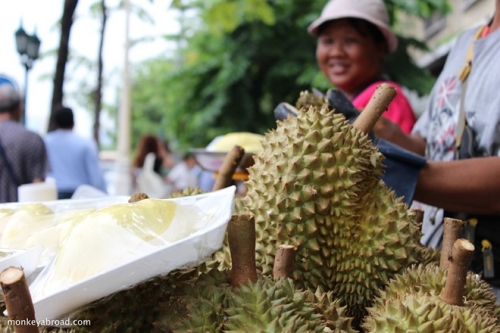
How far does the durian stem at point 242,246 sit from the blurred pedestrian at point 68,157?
4.08 meters

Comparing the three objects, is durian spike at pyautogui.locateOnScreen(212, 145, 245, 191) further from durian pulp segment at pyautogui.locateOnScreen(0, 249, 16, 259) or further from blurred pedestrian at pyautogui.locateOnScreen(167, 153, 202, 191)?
blurred pedestrian at pyautogui.locateOnScreen(167, 153, 202, 191)

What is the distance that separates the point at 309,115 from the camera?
4.46 feet

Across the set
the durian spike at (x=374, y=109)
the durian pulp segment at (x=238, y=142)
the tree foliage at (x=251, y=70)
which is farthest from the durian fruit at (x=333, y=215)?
the tree foliage at (x=251, y=70)

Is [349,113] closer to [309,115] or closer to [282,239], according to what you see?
[309,115]

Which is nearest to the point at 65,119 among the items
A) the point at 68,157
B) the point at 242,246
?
the point at 68,157

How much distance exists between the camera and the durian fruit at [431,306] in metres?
0.93

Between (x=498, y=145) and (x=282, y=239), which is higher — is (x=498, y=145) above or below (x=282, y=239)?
above

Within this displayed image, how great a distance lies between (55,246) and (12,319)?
1.13 feet

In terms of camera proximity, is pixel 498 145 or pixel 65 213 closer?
pixel 65 213

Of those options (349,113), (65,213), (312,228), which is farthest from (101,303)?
(349,113)

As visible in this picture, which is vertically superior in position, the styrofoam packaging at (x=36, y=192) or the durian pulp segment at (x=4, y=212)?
the durian pulp segment at (x=4, y=212)

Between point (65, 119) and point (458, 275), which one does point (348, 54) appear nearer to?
point (458, 275)

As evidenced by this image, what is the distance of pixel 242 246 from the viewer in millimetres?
1039

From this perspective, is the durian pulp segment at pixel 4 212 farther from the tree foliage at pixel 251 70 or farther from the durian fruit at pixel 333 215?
the tree foliage at pixel 251 70
